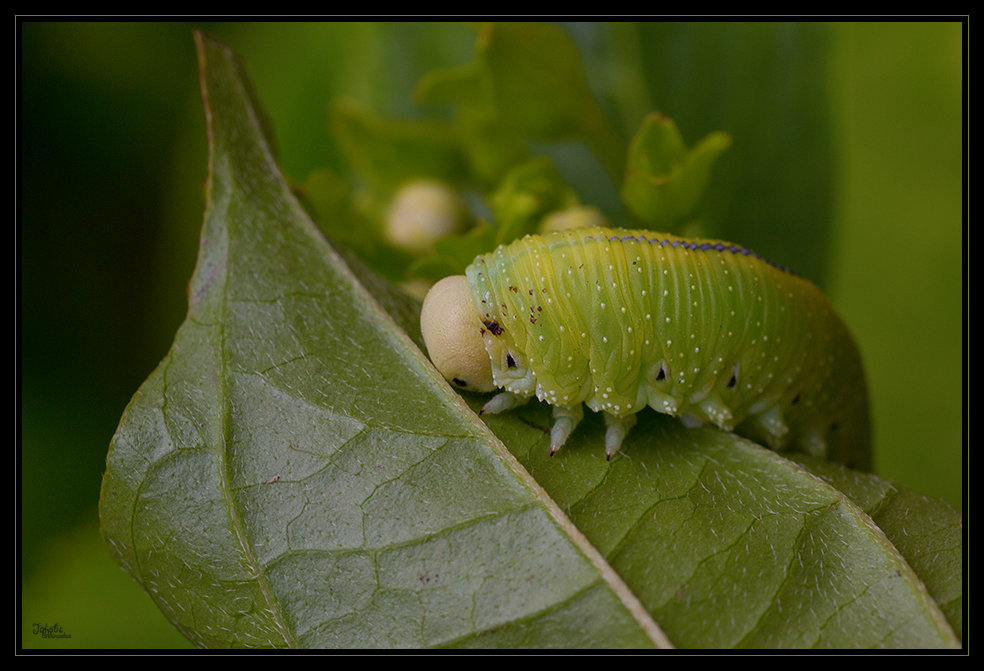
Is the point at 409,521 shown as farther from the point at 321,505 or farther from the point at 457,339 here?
the point at 457,339

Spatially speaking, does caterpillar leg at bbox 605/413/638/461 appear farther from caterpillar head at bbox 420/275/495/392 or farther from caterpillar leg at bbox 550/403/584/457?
caterpillar head at bbox 420/275/495/392

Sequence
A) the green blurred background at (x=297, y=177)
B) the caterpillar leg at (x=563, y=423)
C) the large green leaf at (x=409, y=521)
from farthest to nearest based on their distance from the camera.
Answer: the green blurred background at (x=297, y=177)
the caterpillar leg at (x=563, y=423)
the large green leaf at (x=409, y=521)

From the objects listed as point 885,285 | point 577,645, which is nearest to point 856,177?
point 885,285

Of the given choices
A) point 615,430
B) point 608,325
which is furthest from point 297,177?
point 615,430

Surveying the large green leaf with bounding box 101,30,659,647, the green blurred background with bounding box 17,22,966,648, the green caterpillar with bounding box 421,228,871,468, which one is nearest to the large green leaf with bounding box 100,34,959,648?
the large green leaf with bounding box 101,30,659,647

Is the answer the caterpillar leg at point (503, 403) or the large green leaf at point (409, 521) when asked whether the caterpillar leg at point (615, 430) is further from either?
Result: the caterpillar leg at point (503, 403)

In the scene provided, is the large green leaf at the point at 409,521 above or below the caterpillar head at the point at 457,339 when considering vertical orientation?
below

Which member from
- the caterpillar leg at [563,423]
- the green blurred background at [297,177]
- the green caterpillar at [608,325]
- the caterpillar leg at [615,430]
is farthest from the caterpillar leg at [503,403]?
the green blurred background at [297,177]
